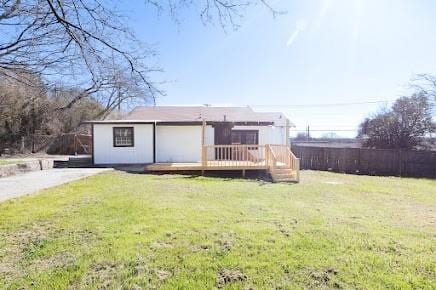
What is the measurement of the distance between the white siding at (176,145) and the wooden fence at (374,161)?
6.90m

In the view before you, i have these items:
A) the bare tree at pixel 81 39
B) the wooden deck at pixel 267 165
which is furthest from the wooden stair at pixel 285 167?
the bare tree at pixel 81 39

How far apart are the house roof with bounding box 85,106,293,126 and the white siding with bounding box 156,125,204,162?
0.53 metres

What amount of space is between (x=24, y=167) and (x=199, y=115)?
330 inches

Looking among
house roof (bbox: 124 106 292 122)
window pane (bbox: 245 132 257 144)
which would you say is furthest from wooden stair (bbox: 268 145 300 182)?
window pane (bbox: 245 132 257 144)

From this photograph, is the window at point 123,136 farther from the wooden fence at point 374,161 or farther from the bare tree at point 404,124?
the bare tree at point 404,124

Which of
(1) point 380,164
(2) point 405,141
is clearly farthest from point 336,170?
(2) point 405,141

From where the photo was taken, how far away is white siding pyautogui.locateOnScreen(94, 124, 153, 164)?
15.9 m

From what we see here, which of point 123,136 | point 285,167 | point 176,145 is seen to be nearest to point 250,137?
point 176,145

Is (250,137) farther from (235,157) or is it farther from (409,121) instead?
(409,121)

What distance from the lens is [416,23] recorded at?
20.9 feet

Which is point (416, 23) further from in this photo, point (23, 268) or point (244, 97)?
point (244, 97)

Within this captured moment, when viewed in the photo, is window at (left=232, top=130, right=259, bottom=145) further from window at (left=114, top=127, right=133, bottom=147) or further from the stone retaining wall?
the stone retaining wall

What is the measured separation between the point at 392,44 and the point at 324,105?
28848 mm

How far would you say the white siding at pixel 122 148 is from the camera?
15945 mm
